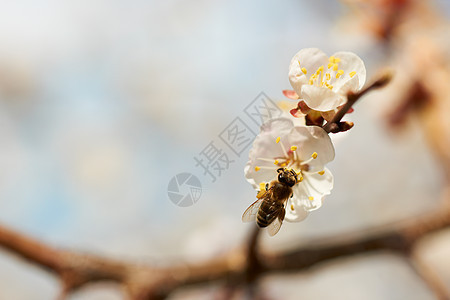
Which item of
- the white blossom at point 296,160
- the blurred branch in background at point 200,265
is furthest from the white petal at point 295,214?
the blurred branch in background at point 200,265

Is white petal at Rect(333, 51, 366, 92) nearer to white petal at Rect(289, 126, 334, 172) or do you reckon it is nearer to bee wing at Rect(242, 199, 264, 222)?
white petal at Rect(289, 126, 334, 172)

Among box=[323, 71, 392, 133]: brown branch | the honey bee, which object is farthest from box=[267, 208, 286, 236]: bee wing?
box=[323, 71, 392, 133]: brown branch

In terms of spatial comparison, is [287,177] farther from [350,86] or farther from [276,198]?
[350,86]

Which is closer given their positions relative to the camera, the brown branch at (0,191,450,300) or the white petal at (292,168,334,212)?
the white petal at (292,168,334,212)

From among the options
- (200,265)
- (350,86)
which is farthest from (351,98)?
(200,265)

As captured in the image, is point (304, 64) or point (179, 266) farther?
point (179, 266)

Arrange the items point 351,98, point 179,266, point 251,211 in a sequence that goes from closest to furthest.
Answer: point 351,98
point 251,211
point 179,266

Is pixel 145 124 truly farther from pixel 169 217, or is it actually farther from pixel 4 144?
pixel 4 144

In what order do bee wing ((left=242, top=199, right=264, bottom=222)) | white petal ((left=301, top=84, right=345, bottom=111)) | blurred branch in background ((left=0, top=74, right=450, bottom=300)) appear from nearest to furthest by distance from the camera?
white petal ((left=301, top=84, right=345, bottom=111)) → bee wing ((left=242, top=199, right=264, bottom=222)) → blurred branch in background ((left=0, top=74, right=450, bottom=300))
